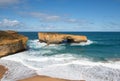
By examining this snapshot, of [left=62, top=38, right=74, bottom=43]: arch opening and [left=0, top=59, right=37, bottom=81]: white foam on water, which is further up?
[left=62, top=38, right=74, bottom=43]: arch opening

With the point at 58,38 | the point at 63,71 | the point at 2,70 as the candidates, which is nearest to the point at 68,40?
the point at 58,38

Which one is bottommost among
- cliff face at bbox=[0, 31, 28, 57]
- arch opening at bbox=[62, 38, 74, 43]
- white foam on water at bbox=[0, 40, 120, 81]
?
white foam on water at bbox=[0, 40, 120, 81]

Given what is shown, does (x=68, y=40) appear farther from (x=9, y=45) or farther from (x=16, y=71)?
(x=16, y=71)

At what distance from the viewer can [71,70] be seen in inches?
670

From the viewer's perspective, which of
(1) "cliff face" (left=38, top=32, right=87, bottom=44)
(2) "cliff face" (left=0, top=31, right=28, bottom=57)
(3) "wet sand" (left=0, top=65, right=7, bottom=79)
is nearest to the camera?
(3) "wet sand" (left=0, top=65, right=7, bottom=79)

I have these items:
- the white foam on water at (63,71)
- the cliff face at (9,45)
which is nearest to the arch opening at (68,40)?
the cliff face at (9,45)

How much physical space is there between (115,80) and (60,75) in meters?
4.50

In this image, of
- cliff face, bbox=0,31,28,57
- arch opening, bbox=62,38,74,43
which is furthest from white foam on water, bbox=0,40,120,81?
arch opening, bbox=62,38,74,43

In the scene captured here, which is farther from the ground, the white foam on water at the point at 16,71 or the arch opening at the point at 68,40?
the arch opening at the point at 68,40

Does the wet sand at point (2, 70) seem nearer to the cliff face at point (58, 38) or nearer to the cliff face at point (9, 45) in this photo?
the cliff face at point (9, 45)

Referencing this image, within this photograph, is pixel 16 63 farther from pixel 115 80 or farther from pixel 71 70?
pixel 115 80

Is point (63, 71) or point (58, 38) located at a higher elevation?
point (58, 38)

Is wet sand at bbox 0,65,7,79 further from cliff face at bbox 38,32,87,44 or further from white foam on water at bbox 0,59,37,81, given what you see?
cliff face at bbox 38,32,87,44

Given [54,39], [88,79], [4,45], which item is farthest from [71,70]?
[54,39]
